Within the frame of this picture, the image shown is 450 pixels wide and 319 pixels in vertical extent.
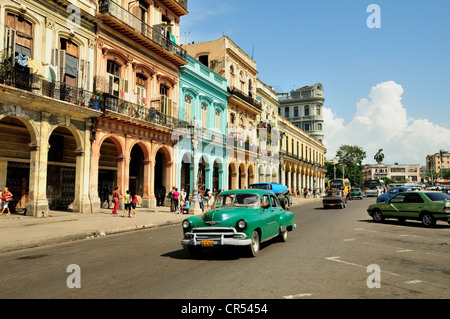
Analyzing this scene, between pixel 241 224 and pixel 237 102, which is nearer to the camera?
pixel 241 224

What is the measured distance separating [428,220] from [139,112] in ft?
56.9

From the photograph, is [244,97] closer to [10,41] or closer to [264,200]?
[10,41]

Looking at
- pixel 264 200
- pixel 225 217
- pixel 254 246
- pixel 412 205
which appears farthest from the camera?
pixel 412 205

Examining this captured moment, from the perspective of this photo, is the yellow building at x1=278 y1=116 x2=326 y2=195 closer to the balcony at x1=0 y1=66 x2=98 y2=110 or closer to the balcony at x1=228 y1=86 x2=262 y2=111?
Result: the balcony at x1=228 y1=86 x2=262 y2=111

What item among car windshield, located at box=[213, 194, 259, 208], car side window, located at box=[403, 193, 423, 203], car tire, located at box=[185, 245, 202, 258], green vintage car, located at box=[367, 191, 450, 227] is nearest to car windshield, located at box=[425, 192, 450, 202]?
green vintage car, located at box=[367, 191, 450, 227]

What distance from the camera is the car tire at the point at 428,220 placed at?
48.1 ft

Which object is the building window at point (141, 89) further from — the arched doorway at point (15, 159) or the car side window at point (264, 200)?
the car side window at point (264, 200)

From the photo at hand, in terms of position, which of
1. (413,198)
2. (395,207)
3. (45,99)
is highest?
(45,99)

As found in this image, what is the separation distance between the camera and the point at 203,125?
30969 millimetres

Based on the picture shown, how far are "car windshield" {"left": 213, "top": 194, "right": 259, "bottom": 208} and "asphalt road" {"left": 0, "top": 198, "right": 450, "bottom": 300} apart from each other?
4.03 ft

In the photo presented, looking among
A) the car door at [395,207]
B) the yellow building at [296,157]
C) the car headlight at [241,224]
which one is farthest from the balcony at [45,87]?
the yellow building at [296,157]

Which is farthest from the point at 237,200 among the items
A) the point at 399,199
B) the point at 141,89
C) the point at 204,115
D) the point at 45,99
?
the point at 204,115

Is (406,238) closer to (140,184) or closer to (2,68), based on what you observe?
(2,68)

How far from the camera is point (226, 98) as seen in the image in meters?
35.0
